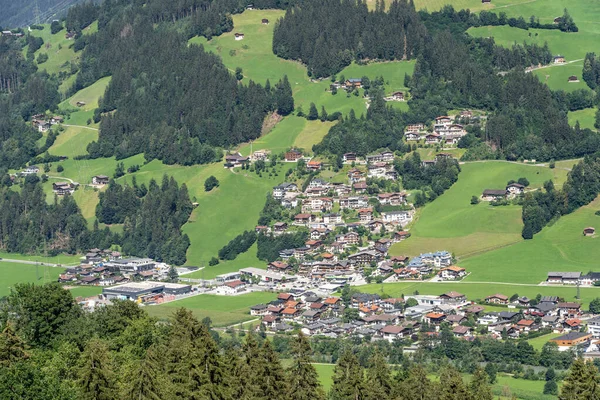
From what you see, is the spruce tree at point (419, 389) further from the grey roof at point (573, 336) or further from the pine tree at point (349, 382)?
the grey roof at point (573, 336)

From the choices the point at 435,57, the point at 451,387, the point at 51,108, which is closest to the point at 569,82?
the point at 435,57

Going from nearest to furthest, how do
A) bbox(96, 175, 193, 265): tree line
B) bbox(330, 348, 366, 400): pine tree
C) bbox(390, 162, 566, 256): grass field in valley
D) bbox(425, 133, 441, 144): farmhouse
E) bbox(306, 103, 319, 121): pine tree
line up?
bbox(330, 348, 366, 400): pine tree → bbox(390, 162, 566, 256): grass field in valley → bbox(96, 175, 193, 265): tree line → bbox(425, 133, 441, 144): farmhouse → bbox(306, 103, 319, 121): pine tree

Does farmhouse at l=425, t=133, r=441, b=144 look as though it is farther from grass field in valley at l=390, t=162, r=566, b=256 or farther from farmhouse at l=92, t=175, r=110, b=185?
farmhouse at l=92, t=175, r=110, b=185

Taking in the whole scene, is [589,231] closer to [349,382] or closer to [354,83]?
[354,83]

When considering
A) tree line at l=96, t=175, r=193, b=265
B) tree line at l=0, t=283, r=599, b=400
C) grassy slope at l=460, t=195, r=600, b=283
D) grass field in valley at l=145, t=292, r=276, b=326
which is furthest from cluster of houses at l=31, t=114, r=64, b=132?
tree line at l=0, t=283, r=599, b=400

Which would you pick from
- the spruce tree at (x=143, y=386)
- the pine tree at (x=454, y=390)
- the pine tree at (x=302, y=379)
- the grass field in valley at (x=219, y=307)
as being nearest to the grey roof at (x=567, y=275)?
the grass field in valley at (x=219, y=307)

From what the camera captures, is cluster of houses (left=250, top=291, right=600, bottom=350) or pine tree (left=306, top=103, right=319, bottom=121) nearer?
cluster of houses (left=250, top=291, right=600, bottom=350)

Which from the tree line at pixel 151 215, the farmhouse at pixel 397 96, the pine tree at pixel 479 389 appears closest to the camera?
the pine tree at pixel 479 389
